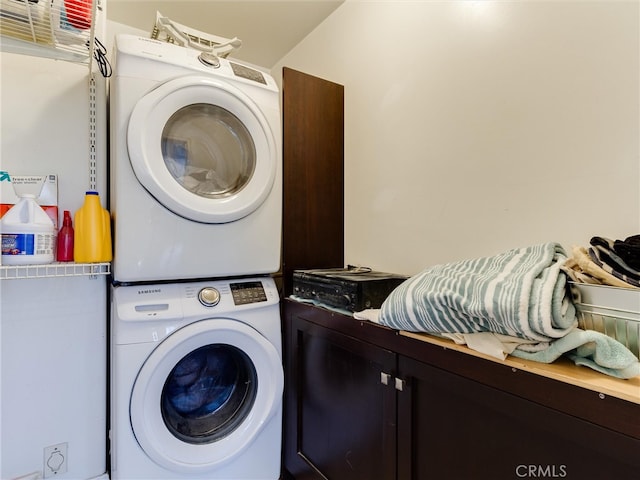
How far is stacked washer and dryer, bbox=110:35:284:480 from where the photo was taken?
122 cm

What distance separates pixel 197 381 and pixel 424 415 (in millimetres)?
947

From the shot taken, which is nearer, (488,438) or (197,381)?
(488,438)

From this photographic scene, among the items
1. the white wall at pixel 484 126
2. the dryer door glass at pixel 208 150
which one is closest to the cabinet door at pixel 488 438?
the white wall at pixel 484 126

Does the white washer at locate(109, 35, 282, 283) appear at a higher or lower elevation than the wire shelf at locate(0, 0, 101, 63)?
lower

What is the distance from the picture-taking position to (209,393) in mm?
1445

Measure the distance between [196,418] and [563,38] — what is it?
1892mm

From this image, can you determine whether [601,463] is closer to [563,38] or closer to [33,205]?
[563,38]

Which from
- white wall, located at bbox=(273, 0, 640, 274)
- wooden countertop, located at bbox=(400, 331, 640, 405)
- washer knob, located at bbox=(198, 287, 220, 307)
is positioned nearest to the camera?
wooden countertop, located at bbox=(400, 331, 640, 405)

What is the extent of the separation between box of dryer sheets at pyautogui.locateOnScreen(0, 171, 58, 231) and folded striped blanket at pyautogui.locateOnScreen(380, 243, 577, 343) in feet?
4.43

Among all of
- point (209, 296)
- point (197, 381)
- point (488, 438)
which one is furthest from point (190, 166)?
point (488, 438)

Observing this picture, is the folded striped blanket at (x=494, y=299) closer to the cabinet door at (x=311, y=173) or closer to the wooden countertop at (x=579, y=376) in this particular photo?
the wooden countertop at (x=579, y=376)

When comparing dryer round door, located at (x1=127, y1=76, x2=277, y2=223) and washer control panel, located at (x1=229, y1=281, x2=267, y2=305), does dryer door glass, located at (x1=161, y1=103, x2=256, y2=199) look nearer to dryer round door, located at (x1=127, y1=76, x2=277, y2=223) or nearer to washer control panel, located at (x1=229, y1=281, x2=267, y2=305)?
dryer round door, located at (x1=127, y1=76, x2=277, y2=223)

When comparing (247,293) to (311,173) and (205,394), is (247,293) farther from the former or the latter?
(311,173)

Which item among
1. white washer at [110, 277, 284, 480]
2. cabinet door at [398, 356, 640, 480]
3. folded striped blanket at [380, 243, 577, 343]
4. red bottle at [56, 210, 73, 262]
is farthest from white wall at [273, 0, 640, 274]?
red bottle at [56, 210, 73, 262]
